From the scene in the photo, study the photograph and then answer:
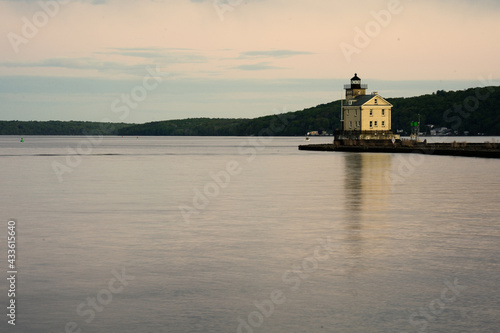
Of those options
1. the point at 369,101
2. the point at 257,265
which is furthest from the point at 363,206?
the point at 369,101

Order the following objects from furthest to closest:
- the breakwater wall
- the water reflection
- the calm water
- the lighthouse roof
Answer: the lighthouse roof, the breakwater wall, the water reflection, the calm water

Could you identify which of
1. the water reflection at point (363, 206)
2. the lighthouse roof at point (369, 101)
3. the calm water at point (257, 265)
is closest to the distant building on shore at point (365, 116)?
the lighthouse roof at point (369, 101)

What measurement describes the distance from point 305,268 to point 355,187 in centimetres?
2458

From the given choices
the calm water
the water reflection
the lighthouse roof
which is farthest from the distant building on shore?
the calm water

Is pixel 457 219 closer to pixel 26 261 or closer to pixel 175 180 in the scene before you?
pixel 26 261

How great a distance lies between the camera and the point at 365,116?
422 feet

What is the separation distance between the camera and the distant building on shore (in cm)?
12862

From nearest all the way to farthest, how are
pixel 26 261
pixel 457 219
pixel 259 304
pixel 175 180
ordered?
1. pixel 259 304
2. pixel 26 261
3. pixel 457 219
4. pixel 175 180

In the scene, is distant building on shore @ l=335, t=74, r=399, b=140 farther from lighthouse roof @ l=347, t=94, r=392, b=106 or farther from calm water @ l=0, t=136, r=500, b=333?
calm water @ l=0, t=136, r=500, b=333

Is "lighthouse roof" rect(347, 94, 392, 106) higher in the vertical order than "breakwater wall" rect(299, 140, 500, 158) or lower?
higher

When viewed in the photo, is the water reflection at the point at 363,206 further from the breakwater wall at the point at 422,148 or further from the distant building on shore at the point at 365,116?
the distant building on shore at the point at 365,116

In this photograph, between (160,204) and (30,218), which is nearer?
(30,218)

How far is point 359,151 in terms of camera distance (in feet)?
396

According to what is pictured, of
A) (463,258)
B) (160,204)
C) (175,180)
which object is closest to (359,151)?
(175,180)
